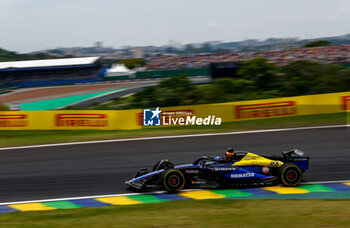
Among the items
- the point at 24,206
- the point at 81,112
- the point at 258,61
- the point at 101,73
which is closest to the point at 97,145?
the point at 81,112

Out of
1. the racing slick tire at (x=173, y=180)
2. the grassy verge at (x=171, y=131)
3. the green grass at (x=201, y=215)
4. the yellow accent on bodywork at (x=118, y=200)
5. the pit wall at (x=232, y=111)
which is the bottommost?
the yellow accent on bodywork at (x=118, y=200)

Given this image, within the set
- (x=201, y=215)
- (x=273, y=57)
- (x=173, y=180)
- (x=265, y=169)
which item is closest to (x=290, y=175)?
(x=265, y=169)

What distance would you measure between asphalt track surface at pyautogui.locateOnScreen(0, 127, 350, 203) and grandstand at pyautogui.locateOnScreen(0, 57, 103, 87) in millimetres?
45506

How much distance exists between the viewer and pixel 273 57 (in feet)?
162

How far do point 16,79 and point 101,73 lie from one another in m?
12.1

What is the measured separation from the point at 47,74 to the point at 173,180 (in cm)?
5454

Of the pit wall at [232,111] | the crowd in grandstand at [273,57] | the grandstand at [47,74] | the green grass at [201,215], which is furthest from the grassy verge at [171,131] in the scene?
the grandstand at [47,74]

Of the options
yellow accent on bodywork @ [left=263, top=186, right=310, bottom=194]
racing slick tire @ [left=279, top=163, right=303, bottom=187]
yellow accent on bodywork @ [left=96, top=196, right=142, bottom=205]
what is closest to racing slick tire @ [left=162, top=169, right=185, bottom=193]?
yellow accent on bodywork @ [left=96, top=196, right=142, bottom=205]

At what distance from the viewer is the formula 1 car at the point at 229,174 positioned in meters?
9.38

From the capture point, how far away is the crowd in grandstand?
46.7 m

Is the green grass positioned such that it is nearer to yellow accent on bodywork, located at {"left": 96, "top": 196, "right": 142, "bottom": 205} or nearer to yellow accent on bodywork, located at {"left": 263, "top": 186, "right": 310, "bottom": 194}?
yellow accent on bodywork, located at {"left": 96, "top": 196, "right": 142, "bottom": 205}

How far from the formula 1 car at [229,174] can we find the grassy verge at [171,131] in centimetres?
701

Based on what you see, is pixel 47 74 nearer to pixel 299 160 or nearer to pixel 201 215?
pixel 299 160

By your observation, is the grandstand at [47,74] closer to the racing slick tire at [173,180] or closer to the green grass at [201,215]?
the racing slick tire at [173,180]
